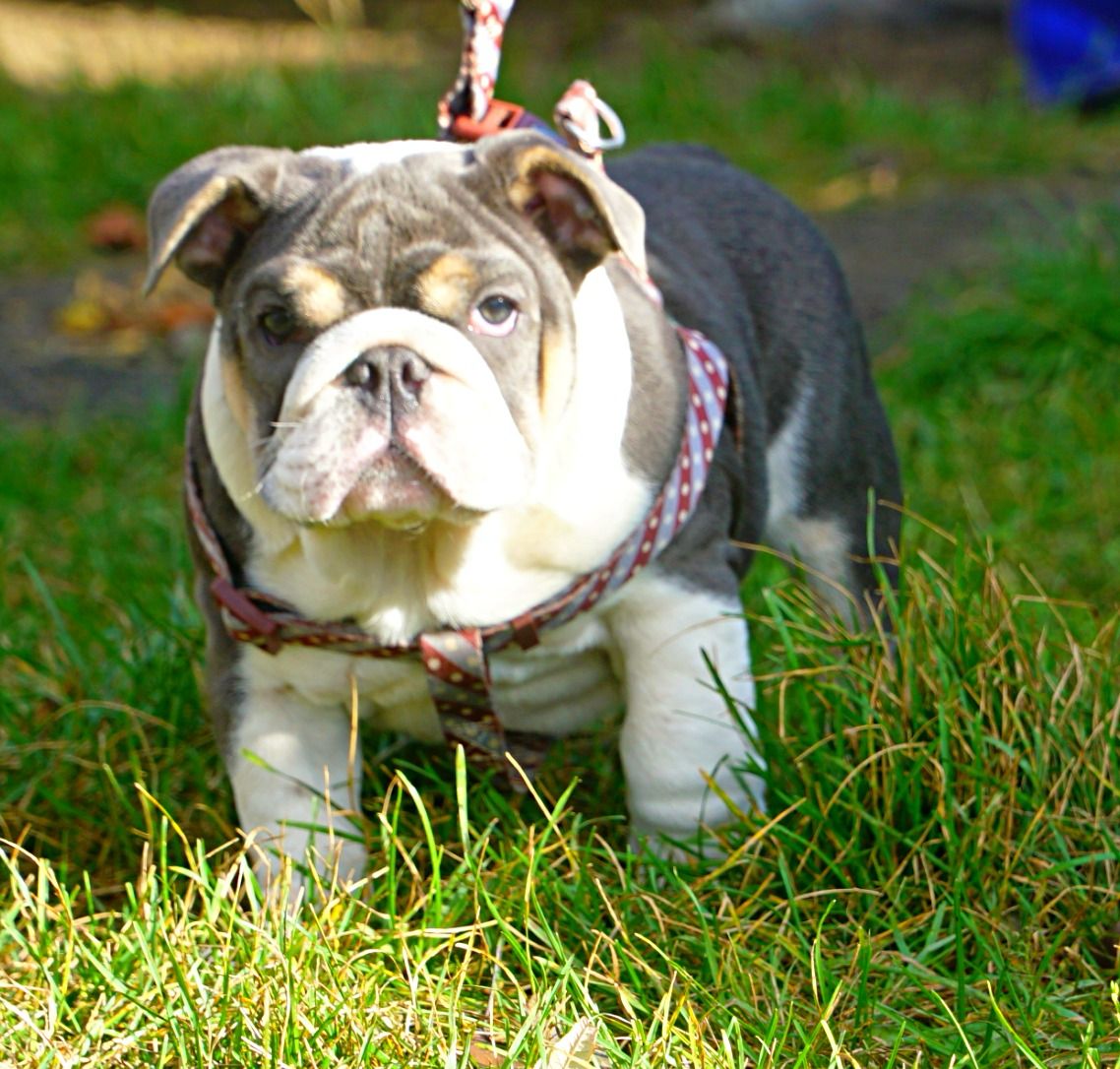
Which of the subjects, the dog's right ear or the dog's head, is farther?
the dog's right ear

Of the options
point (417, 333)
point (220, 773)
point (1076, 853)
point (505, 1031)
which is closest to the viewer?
point (505, 1031)

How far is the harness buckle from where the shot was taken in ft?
9.07

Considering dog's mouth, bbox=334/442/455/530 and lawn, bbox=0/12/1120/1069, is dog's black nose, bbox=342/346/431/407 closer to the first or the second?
dog's mouth, bbox=334/442/455/530

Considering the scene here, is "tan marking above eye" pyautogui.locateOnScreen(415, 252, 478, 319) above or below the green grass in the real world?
above

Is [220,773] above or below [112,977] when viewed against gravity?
below

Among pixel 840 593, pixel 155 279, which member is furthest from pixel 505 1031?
pixel 840 593

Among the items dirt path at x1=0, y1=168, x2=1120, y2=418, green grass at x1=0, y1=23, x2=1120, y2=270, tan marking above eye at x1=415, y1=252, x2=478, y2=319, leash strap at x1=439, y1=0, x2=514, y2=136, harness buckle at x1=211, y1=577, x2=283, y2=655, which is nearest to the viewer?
tan marking above eye at x1=415, y1=252, x2=478, y2=319

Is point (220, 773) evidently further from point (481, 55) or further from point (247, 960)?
point (481, 55)

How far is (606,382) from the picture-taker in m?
2.77

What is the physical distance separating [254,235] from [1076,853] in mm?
1578

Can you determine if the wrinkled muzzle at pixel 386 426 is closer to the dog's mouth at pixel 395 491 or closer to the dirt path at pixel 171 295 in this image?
the dog's mouth at pixel 395 491

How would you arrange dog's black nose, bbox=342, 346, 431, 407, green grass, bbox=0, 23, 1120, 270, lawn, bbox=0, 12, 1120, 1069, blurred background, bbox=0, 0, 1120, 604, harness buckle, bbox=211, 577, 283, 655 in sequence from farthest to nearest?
green grass, bbox=0, 23, 1120, 270 → blurred background, bbox=0, 0, 1120, 604 → harness buckle, bbox=211, 577, 283, 655 → dog's black nose, bbox=342, 346, 431, 407 → lawn, bbox=0, 12, 1120, 1069

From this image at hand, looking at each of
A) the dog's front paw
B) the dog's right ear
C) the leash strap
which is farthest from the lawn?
the leash strap

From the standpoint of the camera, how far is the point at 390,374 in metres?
2.41
